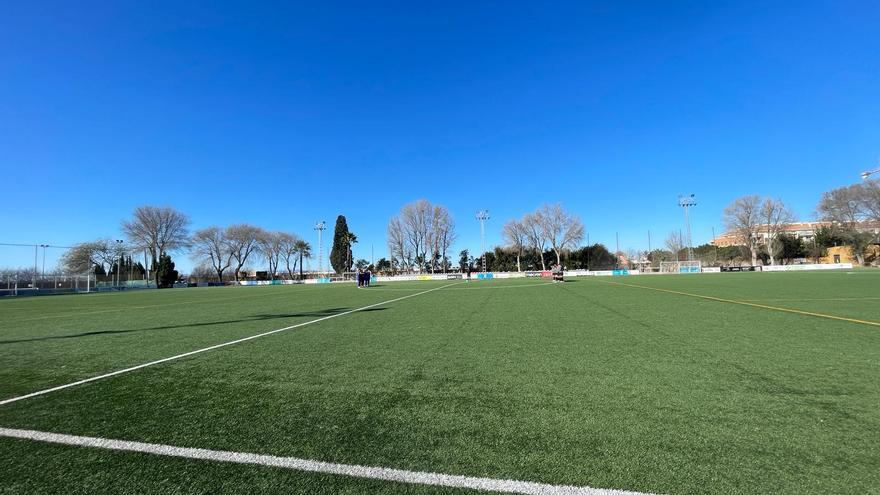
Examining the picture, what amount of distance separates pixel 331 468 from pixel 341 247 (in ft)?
274

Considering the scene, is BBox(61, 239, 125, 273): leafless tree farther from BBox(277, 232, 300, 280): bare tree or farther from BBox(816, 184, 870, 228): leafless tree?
BBox(816, 184, 870, 228): leafless tree

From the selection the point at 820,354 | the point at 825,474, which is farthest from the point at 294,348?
the point at 820,354

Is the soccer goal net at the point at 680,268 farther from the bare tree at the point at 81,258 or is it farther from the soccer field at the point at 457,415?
the bare tree at the point at 81,258

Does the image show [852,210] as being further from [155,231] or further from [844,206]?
[155,231]

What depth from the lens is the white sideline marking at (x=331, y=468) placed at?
79.7 inches

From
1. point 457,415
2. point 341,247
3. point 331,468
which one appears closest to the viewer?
point 331,468

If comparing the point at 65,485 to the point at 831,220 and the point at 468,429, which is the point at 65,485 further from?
the point at 831,220

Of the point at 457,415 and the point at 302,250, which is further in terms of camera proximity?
the point at 302,250

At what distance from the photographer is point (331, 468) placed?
7.52 feet

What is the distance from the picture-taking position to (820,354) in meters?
4.73

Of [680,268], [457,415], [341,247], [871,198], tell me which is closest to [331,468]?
[457,415]

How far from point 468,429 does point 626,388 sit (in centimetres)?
173

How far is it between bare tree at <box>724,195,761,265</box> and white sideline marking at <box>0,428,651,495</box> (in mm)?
86787

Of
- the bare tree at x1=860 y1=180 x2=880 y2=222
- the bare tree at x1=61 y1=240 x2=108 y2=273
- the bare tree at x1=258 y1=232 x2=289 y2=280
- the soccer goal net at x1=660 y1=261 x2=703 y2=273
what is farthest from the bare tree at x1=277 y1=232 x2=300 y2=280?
the bare tree at x1=860 y1=180 x2=880 y2=222
